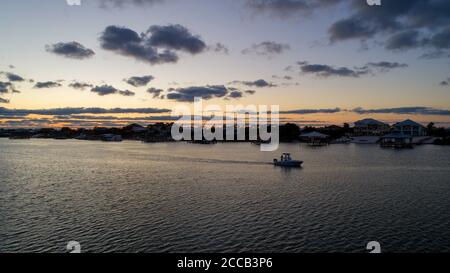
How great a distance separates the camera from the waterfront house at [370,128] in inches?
7313

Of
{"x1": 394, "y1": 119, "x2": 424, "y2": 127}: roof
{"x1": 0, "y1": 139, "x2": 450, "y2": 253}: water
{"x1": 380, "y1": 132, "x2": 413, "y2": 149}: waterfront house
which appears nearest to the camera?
{"x1": 0, "y1": 139, "x2": 450, "y2": 253}: water

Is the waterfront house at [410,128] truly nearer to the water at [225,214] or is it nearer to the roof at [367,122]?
the roof at [367,122]

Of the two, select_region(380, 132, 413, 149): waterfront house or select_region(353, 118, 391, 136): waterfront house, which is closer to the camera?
select_region(380, 132, 413, 149): waterfront house

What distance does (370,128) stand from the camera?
623ft

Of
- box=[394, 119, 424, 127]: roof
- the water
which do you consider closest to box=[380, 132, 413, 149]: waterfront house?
box=[394, 119, 424, 127]: roof

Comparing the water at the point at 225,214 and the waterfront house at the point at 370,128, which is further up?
the waterfront house at the point at 370,128

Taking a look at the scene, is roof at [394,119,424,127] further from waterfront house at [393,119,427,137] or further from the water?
the water

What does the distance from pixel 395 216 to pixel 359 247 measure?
8.83 metres

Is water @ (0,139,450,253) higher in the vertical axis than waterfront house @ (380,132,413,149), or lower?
lower

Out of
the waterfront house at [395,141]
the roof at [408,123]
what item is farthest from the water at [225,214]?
the roof at [408,123]

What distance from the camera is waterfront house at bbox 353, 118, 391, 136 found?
186 metres

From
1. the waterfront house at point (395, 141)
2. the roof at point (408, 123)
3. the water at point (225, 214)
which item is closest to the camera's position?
the water at point (225, 214)

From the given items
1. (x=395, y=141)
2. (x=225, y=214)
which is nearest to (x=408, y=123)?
(x=395, y=141)
